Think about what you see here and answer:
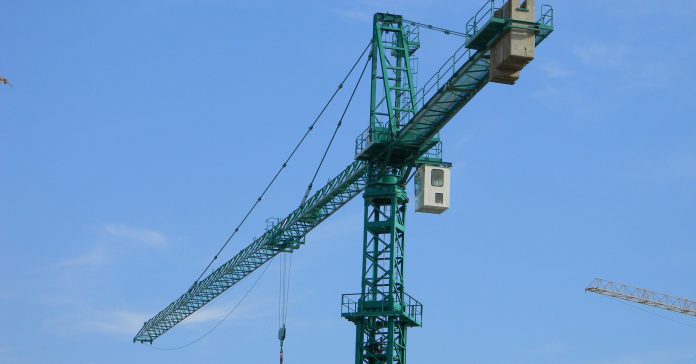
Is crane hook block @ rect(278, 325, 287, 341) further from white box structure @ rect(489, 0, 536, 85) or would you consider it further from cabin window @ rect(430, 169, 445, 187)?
white box structure @ rect(489, 0, 536, 85)

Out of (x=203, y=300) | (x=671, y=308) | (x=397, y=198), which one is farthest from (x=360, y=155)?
(x=671, y=308)

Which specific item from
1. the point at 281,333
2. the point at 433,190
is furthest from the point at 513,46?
the point at 281,333

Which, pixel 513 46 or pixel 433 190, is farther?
pixel 433 190

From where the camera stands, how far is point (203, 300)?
12581 centimetres

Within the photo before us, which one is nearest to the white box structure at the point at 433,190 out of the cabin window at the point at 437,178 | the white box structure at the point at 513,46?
the cabin window at the point at 437,178

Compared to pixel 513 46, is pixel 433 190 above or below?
below

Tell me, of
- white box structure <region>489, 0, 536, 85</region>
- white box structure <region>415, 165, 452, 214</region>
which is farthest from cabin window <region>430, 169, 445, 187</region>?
white box structure <region>489, 0, 536, 85</region>

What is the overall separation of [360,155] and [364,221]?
12.9ft

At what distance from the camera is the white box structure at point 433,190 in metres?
85.4

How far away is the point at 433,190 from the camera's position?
281 ft

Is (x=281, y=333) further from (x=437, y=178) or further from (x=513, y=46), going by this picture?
(x=513, y=46)

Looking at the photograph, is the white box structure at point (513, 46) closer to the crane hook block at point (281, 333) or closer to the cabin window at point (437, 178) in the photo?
the cabin window at point (437, 178)

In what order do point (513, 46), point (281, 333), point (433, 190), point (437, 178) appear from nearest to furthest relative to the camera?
point (513, 46), point (433, 190), point (437, 178), point (281, 333)

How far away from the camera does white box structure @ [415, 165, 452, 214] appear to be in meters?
85.4
